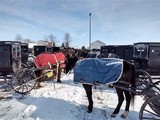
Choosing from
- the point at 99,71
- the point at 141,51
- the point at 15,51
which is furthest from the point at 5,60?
the point at 141,51

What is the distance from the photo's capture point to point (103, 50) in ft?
58.0

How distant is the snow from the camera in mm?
4857

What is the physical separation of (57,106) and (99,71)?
66.9 inches

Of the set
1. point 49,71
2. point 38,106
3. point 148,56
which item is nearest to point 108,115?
point 38,106

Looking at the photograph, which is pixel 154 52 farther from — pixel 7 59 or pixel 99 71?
pixel 7 59

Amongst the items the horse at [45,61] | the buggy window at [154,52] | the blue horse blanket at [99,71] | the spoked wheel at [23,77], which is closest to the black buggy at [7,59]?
the spoked wheel at [23,77]

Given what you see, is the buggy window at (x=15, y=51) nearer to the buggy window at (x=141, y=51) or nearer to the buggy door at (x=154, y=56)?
the buggy window at (x=141, y=51)

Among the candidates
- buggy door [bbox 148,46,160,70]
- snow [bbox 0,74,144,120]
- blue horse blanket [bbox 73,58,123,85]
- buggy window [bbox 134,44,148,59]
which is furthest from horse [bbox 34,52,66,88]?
buggy door [bbox 148,46,160,70]

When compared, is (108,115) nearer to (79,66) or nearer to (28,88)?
(79,66)

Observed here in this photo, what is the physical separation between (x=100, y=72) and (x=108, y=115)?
1.14 meters

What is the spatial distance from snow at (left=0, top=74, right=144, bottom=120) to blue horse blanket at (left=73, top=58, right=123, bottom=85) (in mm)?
872

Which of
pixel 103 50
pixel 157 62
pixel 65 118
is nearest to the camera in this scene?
pixel 65 118

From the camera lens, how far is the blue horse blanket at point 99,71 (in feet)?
15.6

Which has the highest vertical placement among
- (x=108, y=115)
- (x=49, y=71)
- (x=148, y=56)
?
(x=148, y=56)
